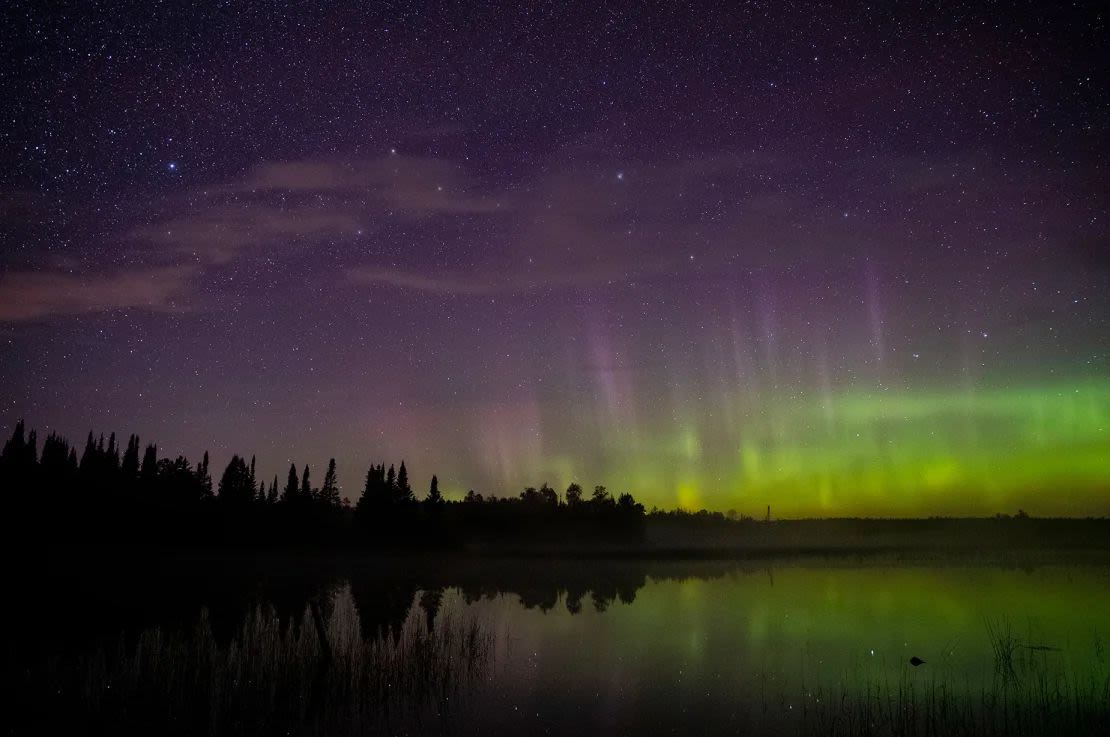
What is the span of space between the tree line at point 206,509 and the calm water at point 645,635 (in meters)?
22.7

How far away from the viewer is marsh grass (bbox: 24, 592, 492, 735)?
14523mm

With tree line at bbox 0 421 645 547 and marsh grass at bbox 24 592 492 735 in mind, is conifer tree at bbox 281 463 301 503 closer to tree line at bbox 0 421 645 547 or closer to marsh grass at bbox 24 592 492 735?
tree line at bbox 0 421 645 547

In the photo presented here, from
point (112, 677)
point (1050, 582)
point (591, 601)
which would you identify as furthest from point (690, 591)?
point (112, 677)

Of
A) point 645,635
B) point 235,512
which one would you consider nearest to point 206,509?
point 235,512

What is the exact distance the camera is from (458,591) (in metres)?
43.8

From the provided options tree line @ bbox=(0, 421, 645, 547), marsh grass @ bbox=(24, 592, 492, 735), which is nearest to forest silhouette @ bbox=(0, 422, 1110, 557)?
tree line @ bbox=(0, 421, 645, 547)

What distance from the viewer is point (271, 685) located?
1719 centimetres

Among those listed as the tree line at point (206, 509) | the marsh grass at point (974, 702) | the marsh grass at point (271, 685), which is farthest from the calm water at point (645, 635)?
the tree line at point (206, 509)

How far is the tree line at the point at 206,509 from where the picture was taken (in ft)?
227

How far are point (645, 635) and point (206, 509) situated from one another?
6908 cm

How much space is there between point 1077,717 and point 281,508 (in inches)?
3529

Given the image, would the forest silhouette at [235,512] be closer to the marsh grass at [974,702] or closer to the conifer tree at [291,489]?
the conifer tree at [291,489]

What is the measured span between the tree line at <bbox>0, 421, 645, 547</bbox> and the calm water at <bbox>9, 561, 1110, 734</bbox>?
22654 mm

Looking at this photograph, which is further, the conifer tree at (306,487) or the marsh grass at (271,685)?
the conifer tree at (306,487)
